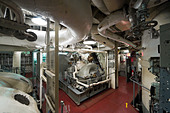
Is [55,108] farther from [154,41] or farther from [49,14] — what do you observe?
[154,41]

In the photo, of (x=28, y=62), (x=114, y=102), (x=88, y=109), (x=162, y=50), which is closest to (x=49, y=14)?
(x=162, y=50)

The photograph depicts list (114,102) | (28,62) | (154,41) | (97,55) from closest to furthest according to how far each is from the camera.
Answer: (154,41) < (114,102) < (97,55) < (28,62)

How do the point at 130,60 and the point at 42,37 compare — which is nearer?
the point at 42,37

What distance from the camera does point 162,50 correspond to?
0.93 meters

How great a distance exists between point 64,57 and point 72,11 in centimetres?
525

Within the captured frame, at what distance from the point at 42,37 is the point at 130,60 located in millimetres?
6913

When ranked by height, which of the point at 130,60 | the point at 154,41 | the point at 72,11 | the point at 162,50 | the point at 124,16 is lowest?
the point at 130,60

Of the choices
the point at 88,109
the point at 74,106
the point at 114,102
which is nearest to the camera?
the point at 88,109

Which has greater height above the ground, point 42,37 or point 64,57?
point 42,37

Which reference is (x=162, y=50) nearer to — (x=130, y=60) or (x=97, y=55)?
(x=97, y=55)

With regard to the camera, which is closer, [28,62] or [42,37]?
[42,37]

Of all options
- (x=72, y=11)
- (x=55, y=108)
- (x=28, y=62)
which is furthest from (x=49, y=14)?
(x=28, y=62)

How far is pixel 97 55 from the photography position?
5.67 m

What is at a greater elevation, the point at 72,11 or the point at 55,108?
the point at 72,11
